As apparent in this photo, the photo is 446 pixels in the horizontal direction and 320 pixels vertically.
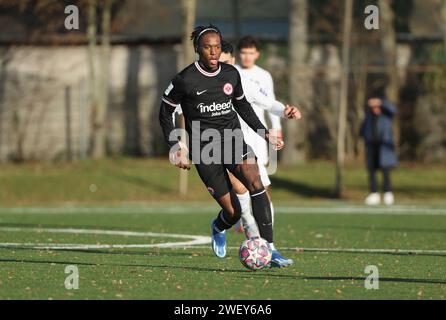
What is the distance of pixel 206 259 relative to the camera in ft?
38.2

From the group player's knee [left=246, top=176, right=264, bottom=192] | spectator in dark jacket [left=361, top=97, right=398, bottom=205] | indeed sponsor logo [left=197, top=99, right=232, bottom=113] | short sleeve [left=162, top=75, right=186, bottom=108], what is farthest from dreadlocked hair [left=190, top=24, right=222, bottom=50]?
spectator in dark jacket [left=361, top=97, right=398, bottom=205]

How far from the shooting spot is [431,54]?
2986 cm

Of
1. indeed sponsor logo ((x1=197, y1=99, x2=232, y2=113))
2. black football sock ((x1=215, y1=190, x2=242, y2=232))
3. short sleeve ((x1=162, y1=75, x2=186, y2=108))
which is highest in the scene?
short sleeve ((x1=162, y1=75, x2=186, y2=108))

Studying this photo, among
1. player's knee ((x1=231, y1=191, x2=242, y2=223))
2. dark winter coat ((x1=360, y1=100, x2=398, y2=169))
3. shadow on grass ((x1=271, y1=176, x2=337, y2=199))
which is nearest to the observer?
player's knee ((x1=231, y1=191, x2=242, y2=223))

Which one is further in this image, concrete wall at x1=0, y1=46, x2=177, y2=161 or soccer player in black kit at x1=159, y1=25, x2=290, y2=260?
concrete wall at x1=0, y1=46, x2=177, y2=161

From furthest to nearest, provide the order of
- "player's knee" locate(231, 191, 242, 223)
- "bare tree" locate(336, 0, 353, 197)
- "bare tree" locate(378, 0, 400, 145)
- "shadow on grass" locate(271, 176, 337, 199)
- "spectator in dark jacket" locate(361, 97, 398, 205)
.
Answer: "bare tree" locate(378, 0, 400, 145)
"shadow on grass" locate(271, 176, 337, 199)
"bare tree" locate(336, 0, 353, 197)
"spectator in dark jacket" locate(361, 97, 398, 205)
"player's knee" locate(231, 191, 242, 223)

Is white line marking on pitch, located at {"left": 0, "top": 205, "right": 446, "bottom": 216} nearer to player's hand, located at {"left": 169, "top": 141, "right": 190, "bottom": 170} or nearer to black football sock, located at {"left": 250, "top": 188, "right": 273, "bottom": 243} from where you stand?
black football sock, located at {"left": 250, "top": 188, "right": 273, "bottom": 243}

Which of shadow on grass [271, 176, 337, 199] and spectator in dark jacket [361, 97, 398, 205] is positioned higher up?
spectator in dark jacket [361, 97, 398, 205]

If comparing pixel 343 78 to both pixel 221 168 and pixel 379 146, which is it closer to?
pixel 379 146

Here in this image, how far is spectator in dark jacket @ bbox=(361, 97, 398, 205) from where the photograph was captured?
76.8 feet

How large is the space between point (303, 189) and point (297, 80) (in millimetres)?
4004

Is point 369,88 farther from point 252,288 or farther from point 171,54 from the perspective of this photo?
point 252,288

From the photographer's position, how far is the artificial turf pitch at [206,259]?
8945mm

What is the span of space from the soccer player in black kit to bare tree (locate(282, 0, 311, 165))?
17.9 m
